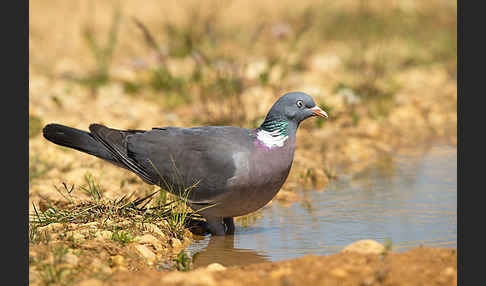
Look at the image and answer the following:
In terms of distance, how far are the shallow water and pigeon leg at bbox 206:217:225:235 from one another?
0.20 ft

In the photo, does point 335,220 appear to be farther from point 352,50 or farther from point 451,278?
point 352,50

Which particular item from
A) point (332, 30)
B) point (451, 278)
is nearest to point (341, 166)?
point (451, 278)

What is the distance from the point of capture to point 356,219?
17.5 feet

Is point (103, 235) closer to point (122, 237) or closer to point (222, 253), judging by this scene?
point (122, 237)

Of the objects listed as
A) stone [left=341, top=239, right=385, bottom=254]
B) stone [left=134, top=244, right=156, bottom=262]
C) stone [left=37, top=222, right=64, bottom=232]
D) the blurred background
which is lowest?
stone [left=134, top=244, right=156, bottom=262]

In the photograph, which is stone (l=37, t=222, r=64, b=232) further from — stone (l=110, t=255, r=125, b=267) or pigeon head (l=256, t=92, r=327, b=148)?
pigeon head (l=256, t=92, r=327, b=148)

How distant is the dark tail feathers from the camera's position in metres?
5.40

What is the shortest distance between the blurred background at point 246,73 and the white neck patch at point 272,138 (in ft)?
5.00

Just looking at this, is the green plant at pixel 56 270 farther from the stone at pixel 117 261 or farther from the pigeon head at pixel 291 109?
the pigeon head at pixel 291 109

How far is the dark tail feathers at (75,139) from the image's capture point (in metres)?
5.40

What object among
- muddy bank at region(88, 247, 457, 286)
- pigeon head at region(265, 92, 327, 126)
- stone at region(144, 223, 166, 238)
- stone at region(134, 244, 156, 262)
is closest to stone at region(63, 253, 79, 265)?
muddy bank at region(88, 247, 457, 286)

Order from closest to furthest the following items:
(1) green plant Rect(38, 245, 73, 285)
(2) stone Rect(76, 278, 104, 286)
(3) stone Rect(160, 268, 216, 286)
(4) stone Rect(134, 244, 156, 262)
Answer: (3) stone Rect(160, 268, 216, 286) → (2) stone Rect(76, 278, 104, 286) → (1) green plant Rect(38, 245, 73, 285) → (4) stone Rect(134, 244, 156, 262)

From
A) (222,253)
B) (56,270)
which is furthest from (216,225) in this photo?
(56,270)

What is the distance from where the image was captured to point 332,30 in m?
11.6
